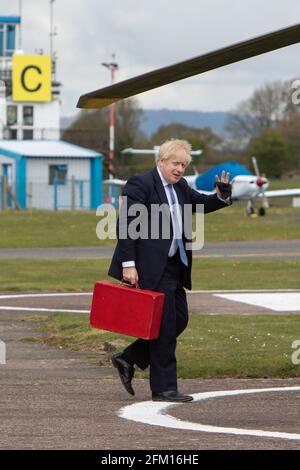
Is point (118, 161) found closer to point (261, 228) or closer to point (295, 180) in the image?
point (295, 180)

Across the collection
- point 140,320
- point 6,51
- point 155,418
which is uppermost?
point 6,51

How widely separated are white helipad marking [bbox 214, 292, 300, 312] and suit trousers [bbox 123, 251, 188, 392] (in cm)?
594

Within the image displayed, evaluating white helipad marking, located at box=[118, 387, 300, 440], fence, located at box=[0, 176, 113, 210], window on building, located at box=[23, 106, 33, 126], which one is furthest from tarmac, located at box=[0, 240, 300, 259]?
window on building, located at box=[23, 106, 33, 126]

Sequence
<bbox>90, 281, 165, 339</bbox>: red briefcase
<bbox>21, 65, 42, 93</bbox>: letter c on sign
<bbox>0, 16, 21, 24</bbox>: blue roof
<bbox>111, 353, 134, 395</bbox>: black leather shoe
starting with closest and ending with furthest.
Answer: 1. <bbox>90, 281, 165, 339</bbox>: red briefcase
2. <bbox>111, 353, 134, 395</bbox>: black leather shoe
3. <bbox>21, 65, 42, 93</bbox>: letter c on sign
4. <bbox>0, 16, 21, 24</bbox>: blue roof

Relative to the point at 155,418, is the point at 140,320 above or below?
above

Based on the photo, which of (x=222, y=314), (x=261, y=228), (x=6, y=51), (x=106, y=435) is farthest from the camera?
(x=6, y=51)

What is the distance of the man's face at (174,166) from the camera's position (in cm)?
962

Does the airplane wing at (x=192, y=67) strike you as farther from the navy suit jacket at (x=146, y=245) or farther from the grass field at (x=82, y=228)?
the grass field at (x=82, y=228)

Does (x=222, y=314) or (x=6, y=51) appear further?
(x=6, y=51)

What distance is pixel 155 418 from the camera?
878cm

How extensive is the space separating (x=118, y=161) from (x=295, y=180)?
1806 centimetres

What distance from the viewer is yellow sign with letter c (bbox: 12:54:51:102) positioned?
2702 inches

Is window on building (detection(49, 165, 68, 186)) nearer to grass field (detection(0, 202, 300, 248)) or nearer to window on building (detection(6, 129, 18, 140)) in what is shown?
window on building (detection(6, 129, 18, 140))
